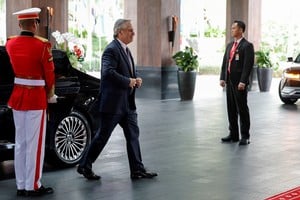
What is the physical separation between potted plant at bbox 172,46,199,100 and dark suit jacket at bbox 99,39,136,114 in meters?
10.5

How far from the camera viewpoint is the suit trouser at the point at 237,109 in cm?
990

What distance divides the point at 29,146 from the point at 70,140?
1575mm

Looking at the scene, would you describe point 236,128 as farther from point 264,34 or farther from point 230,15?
point 264,34

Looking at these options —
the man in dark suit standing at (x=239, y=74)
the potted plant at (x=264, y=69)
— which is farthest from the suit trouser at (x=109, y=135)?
the potted plant at (x=264, y=69)

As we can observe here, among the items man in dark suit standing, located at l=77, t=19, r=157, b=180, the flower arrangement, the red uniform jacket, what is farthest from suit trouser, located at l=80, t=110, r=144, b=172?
the flower arrangement

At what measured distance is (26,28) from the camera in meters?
6.36

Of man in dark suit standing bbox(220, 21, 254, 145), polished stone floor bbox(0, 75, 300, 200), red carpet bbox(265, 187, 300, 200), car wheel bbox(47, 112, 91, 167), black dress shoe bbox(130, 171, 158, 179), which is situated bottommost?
polished stone floor bbox(0, 75, 300, 200)

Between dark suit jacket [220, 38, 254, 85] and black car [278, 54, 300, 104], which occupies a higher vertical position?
dark suit jacket [220, 38, 254, 85]

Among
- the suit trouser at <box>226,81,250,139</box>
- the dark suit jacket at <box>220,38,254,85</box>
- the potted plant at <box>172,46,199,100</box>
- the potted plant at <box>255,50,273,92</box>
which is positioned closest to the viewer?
the dark suit jacket at <box>220,38,254,85</box>

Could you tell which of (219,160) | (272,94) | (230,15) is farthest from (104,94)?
(230,15)

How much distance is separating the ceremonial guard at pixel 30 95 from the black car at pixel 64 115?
30.2 inches

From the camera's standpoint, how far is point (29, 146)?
6375 mm

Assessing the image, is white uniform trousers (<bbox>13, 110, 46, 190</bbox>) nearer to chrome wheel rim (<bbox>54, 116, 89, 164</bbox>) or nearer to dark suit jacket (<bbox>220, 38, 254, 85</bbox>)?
chrome wheel rim (<bbox>54, 116, 89, 164</bbox>)

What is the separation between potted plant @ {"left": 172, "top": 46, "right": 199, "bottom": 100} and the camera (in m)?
17.5
